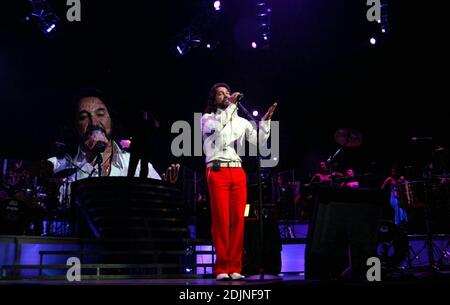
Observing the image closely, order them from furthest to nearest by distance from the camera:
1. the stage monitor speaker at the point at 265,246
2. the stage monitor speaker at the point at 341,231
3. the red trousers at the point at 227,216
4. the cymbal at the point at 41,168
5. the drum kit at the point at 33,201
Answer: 1. the cymbal at the point at 41,168
2. the drum kit at the point at 33,201
3. the stage monitor speaker at the point at 265,246
4. the red trousers at the point at 227,216
5. the stage monitor speaker at the point at 341,231

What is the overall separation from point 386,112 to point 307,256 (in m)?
10.5

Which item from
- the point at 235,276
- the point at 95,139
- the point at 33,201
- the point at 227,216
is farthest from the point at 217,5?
the point at 235,276

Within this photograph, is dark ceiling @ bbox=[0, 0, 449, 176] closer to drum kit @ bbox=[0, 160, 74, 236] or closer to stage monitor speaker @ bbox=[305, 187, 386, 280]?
drum kit @ bbox=[0, 160, 74, 236]

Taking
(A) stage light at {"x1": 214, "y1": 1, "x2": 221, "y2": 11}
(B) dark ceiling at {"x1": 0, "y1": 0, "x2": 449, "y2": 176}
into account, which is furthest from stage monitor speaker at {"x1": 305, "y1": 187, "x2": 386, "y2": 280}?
(B) dark ceiling at {"x1": 0, "y1": 0, "x2": 449, "y2": 176}

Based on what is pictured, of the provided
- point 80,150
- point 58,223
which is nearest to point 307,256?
point 58,223

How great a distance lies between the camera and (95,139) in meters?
10.8

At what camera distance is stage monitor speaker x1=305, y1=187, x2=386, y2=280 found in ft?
12.5

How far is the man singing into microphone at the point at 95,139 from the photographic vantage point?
33.8 feet

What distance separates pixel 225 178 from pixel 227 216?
415 millimetres

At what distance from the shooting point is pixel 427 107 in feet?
40.7

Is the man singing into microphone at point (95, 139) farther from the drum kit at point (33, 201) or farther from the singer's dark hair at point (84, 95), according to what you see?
the drum kit at point (33, 201)

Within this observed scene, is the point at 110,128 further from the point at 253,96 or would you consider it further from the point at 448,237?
the point at 448,237

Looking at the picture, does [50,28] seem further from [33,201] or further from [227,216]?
[227,216]

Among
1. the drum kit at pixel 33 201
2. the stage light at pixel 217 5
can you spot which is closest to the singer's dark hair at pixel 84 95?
the drum kit at pixel 33 201
